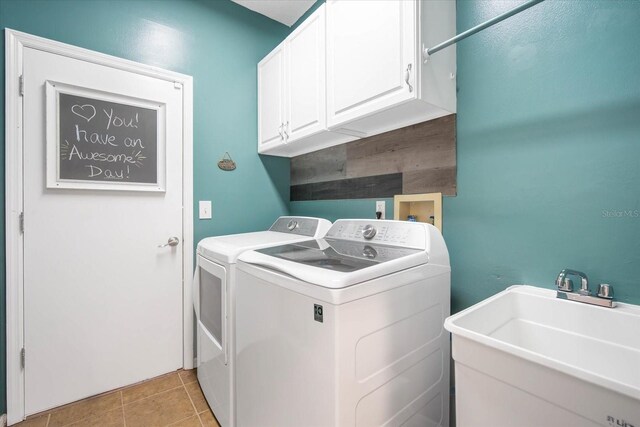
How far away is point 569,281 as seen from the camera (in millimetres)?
1018

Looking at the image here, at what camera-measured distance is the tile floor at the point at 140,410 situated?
1503 millimetres

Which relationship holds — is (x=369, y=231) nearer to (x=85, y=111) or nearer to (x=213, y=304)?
(x=213, y=304)

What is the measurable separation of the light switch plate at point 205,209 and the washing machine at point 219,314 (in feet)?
1.38

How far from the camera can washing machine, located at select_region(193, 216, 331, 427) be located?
137 cm

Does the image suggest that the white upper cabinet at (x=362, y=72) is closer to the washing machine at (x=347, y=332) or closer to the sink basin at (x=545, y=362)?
the washing machine at (x=347, y=332)

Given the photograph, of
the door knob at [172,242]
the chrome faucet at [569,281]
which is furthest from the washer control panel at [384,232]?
the door knob at [172,242]

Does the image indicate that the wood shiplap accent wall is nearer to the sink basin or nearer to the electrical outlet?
the electrical outlet

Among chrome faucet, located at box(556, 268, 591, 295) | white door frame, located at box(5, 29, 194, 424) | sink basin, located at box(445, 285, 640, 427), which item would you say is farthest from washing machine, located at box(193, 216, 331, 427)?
chrome faucet, located at box(556, 268, 591, 295)

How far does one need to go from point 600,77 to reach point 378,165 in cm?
104

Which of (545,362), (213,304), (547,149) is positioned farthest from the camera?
(213,304)

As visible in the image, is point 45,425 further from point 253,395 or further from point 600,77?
point 600,77

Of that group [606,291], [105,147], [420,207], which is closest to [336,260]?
[420,207]

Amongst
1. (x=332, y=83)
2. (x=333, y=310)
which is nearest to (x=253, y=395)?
(x=333, y=310)

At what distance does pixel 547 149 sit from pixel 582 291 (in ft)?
1.82
